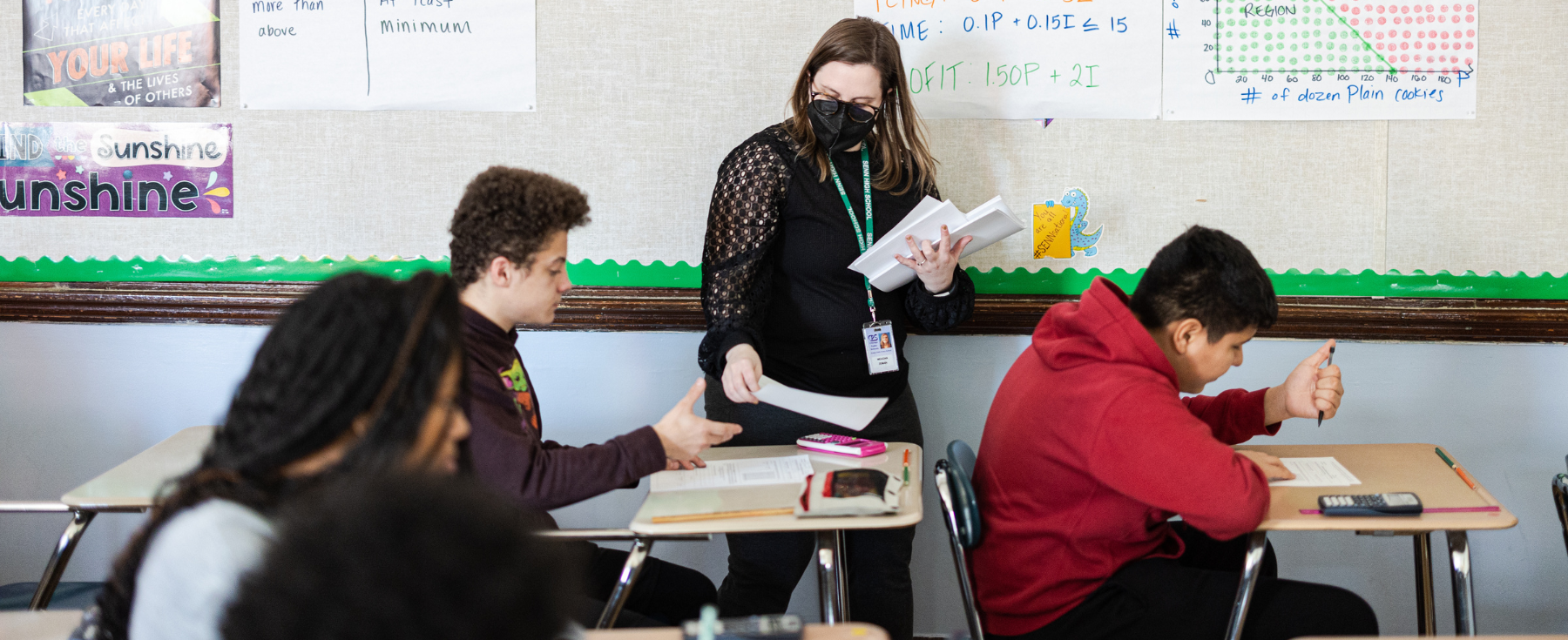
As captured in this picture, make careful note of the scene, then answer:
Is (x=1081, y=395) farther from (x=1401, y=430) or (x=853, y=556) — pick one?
(x=1401, y=430)

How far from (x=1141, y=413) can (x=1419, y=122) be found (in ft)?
5.11

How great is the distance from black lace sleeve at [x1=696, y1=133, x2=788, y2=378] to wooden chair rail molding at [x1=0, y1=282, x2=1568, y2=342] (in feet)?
1.55

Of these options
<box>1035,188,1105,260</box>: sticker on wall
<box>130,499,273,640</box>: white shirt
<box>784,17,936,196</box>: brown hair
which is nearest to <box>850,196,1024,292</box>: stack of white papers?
<box>784,17,936,196</box>: brown hair

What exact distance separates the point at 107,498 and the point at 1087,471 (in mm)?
1626

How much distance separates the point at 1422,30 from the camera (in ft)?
8.40

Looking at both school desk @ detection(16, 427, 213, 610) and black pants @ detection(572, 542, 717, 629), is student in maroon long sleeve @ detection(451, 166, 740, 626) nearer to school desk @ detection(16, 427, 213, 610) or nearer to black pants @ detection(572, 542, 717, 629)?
black pants @ detection(572, 542, 717, 629)

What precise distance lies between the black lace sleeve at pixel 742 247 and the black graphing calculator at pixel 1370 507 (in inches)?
42.0

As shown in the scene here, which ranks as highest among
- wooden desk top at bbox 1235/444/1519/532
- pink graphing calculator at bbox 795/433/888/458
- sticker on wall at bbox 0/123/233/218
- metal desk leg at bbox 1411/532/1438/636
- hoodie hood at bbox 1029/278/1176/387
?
sticker on wall at bbox 0/123/233/218

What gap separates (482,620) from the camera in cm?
62

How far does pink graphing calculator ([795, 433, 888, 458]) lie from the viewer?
2010 millimetres

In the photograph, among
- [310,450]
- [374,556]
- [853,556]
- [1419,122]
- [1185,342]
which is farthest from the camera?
[1419,122]

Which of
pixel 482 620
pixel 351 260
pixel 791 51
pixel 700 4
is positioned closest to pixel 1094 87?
pixel 791 51

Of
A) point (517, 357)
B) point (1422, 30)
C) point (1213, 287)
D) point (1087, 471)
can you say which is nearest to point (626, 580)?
point (517, 357)

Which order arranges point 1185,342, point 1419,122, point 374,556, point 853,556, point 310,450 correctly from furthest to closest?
1. point 1419,122
2. point 853,556
3. point 1185,342
4. point 310,450
5. point 374,556
